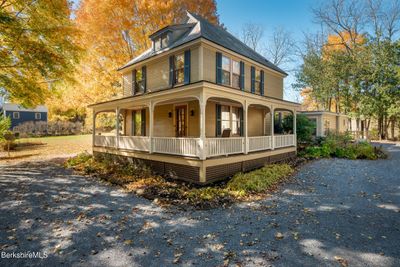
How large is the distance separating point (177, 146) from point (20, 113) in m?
46.2

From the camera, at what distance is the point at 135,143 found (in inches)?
431

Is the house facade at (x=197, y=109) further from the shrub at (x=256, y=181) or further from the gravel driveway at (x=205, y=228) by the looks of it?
the gravel driveway at (x=205, y=228)

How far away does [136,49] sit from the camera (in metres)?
19.5

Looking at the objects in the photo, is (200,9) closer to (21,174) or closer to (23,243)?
(21,174)

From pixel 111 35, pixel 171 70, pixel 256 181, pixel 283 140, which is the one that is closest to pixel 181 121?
pixel 171 70

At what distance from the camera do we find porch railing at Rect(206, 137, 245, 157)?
27.4 feet

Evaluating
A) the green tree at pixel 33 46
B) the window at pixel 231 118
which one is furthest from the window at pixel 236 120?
the green tree at pixel 33 46

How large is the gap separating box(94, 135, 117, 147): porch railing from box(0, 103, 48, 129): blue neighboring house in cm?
3642

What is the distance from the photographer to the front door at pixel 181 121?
40.3ft

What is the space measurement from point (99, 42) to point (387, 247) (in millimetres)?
20884

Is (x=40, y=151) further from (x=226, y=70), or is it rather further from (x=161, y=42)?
(x=226, y=70)

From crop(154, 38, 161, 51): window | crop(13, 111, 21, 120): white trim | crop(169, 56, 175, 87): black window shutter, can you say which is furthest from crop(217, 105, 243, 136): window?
crop(13, 111, 21, 120): white trim

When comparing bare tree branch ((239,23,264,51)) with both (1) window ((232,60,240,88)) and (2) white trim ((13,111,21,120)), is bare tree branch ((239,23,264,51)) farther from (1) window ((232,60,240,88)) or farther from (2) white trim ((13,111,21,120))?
(2) white trim ((13,111,21,120))

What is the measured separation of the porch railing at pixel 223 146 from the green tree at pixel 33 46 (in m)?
9.69
